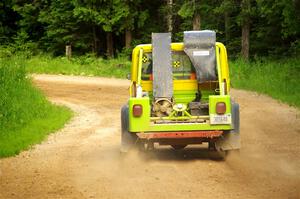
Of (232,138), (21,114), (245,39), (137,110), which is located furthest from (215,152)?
(245,39)

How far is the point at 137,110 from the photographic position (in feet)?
37.3

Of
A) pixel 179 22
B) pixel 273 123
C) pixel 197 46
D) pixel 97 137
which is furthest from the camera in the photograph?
pixel 179 22

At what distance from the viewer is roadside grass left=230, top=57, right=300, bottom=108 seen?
2267 centimetres

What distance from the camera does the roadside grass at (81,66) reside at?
1289 inches

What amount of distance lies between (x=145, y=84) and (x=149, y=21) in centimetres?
2924

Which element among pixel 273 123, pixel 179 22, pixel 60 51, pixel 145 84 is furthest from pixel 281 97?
pixel 60 51

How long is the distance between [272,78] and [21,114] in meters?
11.8

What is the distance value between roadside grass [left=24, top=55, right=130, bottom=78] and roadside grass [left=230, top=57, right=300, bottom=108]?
554 centimetres

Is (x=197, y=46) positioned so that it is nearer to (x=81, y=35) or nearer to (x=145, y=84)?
(x=145, y=84)

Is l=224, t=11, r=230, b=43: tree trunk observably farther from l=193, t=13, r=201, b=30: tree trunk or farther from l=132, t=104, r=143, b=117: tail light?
l=132, t=104, r=143, b=117: tail light

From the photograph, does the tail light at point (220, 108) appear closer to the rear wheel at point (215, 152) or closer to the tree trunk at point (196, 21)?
the rear wheel at point (215, 152)

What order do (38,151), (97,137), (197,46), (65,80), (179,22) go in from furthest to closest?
(179,22) → (65,80) → (97,137) → (38,151) → (197,46)

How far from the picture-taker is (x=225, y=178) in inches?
402

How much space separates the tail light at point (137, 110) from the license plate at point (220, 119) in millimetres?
1108
